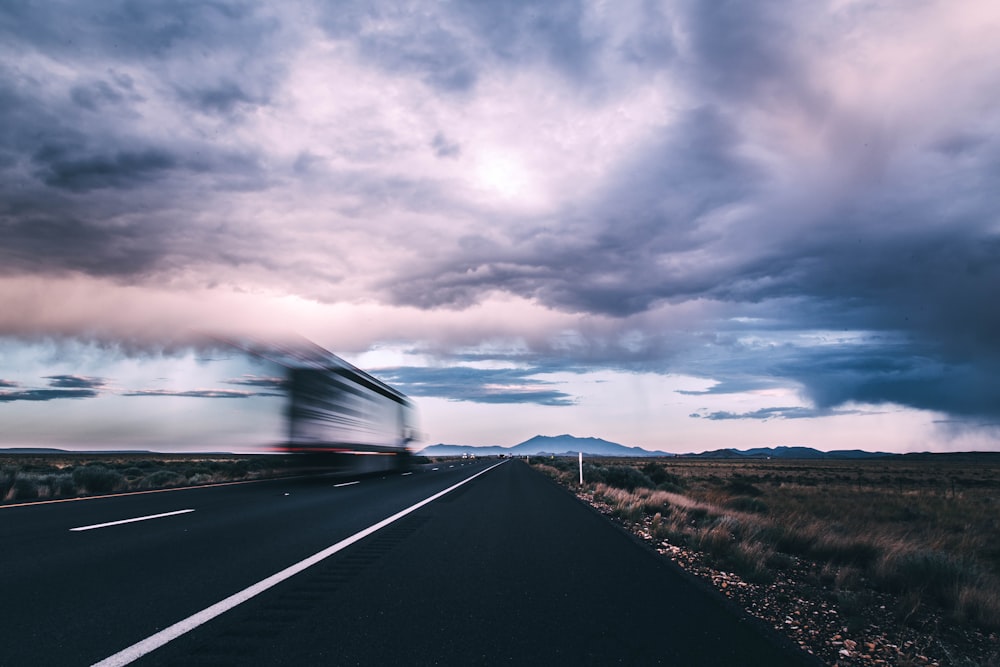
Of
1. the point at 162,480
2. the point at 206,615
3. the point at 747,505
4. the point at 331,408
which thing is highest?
the point at 331,408

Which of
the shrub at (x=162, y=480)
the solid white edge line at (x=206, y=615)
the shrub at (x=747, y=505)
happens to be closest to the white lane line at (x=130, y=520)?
the solid white edge line at (x=206, y=615)

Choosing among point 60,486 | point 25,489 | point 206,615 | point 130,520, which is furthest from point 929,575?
point 60,486

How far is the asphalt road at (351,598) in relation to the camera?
13.3 ft

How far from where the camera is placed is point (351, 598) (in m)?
5.41

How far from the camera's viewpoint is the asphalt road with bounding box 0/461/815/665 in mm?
4066

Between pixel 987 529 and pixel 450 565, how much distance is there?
60.6 feet

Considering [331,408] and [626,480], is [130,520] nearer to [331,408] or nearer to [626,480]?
[331,408]

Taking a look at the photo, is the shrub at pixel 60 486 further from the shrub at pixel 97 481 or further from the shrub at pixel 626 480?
the shrub at pixel 626 480

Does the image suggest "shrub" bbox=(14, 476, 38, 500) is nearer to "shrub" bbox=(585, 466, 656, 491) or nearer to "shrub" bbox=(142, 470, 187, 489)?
"shrub" bbox=(142, 470, 187, 489)

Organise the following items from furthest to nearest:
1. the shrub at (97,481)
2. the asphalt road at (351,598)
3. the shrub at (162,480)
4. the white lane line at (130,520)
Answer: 1. the shrub at (162,480)
2. the shrub at (97,481)
3. the white lane line at (130,520)
4. the asphalt road at (351,598)

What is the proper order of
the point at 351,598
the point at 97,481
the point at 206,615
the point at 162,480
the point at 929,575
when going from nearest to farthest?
1. the point at 206,615
2. the point at 351,598
3. the point at 929,575
4. the point at 97,481
5. the point at 162,480

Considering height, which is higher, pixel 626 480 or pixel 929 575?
pixel 929 575

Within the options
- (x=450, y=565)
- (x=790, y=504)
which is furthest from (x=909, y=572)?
(x=790, y=504)

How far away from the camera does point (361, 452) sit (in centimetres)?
2553
